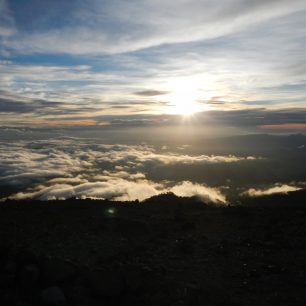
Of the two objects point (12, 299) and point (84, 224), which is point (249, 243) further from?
point (12, 299)

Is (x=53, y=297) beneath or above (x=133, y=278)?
beneath

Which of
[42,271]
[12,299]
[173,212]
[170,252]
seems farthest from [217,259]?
[173,212]

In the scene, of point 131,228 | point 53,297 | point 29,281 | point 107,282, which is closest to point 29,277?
point 29,281

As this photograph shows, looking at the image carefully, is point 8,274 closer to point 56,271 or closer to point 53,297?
point 56,271

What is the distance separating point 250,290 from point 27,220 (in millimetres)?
14317

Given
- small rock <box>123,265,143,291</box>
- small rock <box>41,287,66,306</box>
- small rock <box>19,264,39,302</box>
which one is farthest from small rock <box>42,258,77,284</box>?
small rock <box>123,265,143,291</box>

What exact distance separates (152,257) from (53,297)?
573 cm

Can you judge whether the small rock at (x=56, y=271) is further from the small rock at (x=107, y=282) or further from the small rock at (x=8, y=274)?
the small rock at (x=8, y=274)

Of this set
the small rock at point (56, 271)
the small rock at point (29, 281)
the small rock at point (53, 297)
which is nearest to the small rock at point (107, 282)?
the small rock at point (56, 271)

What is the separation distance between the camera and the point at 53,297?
12039mm

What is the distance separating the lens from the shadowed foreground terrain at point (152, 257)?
1253 cm

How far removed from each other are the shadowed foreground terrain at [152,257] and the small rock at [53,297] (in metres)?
0.03

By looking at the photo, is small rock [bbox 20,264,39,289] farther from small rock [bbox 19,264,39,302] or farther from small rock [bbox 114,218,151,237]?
small rock [bbox 114,218,151,237]

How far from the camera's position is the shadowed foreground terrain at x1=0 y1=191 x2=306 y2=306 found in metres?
12.5
